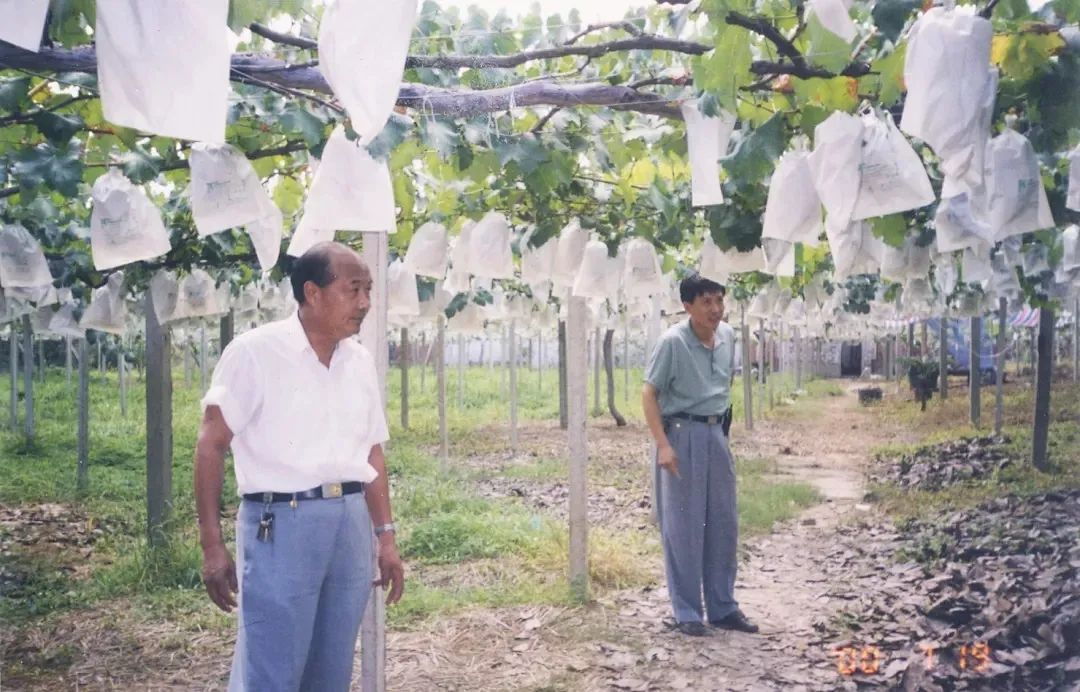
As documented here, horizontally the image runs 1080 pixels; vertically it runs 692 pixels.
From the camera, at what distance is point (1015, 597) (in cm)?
450

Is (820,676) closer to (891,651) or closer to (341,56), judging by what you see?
(891,651)

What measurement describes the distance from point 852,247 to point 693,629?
2167 millimetres

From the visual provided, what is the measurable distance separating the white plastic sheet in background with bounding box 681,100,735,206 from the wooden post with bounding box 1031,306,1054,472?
7.09m

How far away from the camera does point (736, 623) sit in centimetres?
448

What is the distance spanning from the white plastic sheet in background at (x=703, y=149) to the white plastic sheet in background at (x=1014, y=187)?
74 cm

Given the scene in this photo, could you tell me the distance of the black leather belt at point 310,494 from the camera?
2.41 metres

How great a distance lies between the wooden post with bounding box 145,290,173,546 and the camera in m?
5.69

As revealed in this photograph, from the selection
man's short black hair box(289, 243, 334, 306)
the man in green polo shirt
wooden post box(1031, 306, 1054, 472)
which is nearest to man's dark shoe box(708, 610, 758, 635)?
the man in green polo shirt

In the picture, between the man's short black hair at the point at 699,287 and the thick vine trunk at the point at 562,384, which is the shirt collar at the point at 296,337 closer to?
the man's short black hair at the point at 699,287

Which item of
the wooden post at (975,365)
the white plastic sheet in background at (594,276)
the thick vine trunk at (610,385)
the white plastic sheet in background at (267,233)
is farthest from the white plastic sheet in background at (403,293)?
the wooden post at (975,365)

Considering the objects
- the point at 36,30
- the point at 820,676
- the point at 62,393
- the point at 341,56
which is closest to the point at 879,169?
the point at 341,56

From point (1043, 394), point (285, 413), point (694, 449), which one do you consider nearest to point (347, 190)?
point (285, 413)

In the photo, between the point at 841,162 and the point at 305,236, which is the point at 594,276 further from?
the point at 841,162
